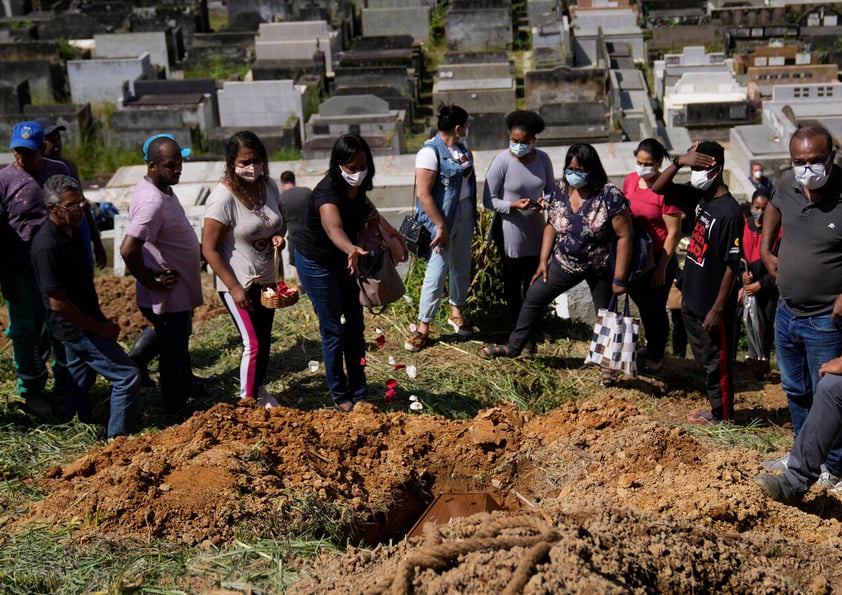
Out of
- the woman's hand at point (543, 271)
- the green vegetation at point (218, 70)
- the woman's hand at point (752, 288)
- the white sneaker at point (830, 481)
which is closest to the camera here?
the white sneaker at point (830, 481)

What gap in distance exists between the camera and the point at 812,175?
170 inches

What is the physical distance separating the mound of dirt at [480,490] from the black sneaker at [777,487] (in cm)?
9

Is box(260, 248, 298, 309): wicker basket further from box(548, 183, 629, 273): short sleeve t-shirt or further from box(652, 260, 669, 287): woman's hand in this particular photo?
box(652, 260, 669, 287): woman's hand

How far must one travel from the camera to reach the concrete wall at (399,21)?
27.5 meters

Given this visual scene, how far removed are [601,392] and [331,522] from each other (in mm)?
2650

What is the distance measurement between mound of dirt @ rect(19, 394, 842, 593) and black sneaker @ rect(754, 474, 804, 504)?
3.4 inches

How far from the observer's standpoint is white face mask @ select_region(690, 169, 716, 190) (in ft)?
17.1

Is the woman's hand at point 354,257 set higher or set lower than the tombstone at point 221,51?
lower

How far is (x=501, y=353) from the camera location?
21.2ft

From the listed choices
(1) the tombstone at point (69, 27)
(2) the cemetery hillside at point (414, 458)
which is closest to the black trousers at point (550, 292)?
(2) the cemetery hillside at point (414, 458)

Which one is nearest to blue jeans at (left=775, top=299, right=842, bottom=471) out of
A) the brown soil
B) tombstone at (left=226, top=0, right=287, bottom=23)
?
the brown soil

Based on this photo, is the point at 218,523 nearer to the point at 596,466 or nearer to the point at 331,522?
the point at 331,522

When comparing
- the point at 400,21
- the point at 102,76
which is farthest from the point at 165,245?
the point at 400,21

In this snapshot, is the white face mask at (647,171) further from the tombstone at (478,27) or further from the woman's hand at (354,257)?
the tombstone at (478,27)
